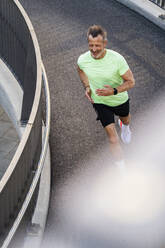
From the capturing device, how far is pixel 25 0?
1305cm

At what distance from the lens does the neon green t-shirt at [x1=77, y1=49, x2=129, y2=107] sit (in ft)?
20.7

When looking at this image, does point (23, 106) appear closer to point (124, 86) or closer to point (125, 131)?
point (124, 86)

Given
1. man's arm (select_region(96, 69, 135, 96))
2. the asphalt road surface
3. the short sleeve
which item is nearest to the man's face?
the short sleeve

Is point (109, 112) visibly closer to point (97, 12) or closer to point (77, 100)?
point (77, 100)

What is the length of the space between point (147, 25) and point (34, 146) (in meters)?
6.63

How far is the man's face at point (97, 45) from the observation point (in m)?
6.09

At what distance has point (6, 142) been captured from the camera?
1062cm

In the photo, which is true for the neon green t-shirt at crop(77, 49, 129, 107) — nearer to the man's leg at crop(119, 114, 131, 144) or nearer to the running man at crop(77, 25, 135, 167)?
the running man at crop(77, 25, 135, 167)

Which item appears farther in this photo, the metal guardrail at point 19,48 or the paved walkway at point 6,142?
the paved walkway at point 6,142

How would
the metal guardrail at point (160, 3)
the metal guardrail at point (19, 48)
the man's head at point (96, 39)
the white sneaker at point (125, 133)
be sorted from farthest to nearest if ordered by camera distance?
the metal guardrail at point (160, 3) < the white sneaker at point (125, 133) < the metal guardrail at point (19, 48) < the man's head at point (96, 39)

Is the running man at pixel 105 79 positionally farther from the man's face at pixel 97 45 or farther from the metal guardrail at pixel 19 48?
the metal guardrail at pixel 19 48

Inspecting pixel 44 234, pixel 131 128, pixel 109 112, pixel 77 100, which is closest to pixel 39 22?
pixel 77 100

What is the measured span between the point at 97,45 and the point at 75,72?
3.84 meters

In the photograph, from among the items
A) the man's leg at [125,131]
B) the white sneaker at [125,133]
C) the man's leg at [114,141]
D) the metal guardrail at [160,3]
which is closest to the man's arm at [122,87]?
the man's leg at [114,141]
